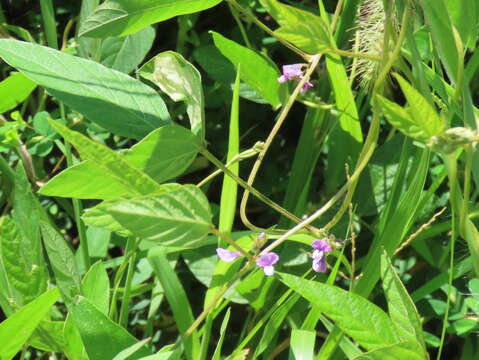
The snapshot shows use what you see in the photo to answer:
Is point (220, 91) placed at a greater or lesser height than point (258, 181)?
greater

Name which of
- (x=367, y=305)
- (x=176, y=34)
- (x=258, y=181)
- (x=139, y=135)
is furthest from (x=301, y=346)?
(x=176, y=34)

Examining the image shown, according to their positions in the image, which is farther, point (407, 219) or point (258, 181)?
point (258, 181)

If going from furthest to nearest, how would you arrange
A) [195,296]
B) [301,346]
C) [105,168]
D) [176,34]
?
[176,34] → [195,296] → [301,346] → [105,168]

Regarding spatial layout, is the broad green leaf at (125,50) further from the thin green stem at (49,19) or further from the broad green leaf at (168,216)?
the broad green leaf at (168,216)

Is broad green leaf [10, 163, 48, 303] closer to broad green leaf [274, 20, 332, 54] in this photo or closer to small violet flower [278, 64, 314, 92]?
small violet flower [278, 64, 314, 92]

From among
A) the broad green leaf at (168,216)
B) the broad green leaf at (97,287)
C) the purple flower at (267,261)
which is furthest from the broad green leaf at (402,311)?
the broad green leaf at (97,287)

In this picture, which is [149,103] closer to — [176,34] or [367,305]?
[367,305]

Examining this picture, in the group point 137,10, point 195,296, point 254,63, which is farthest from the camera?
point 195,296
